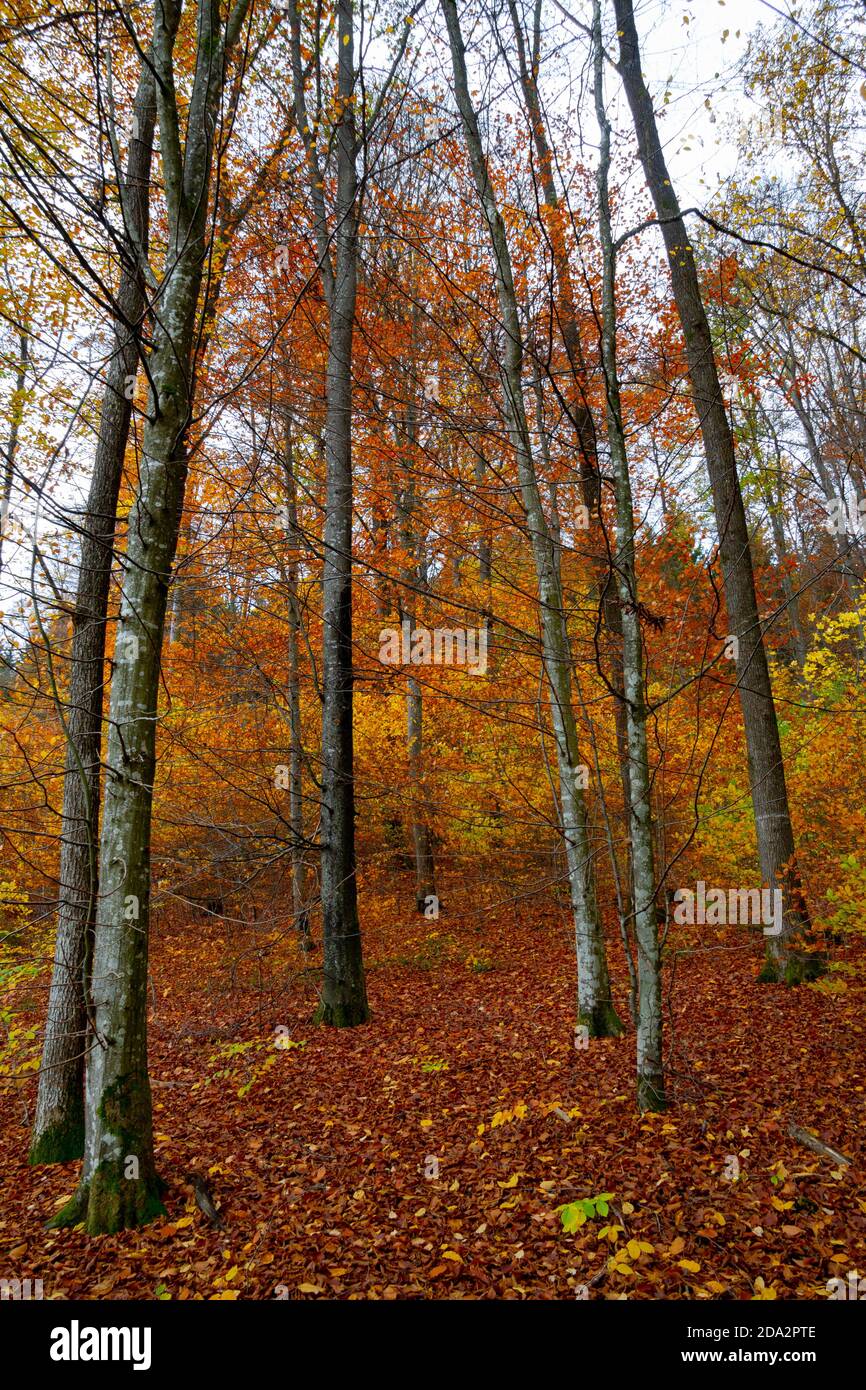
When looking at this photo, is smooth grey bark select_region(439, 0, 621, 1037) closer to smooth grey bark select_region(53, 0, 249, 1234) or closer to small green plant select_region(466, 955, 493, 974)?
smooth grey bark select_region(53, 0, 249, 1234)

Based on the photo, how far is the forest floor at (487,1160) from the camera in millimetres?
2924

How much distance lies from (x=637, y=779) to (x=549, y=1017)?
3.78 m

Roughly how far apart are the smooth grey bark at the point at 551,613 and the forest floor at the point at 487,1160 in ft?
1.63

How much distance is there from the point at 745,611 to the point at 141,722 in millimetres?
6174

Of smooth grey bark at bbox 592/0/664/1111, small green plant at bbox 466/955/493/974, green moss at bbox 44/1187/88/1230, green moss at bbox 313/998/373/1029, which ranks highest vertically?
smooth grey bark at bbox 592/0/664/1111

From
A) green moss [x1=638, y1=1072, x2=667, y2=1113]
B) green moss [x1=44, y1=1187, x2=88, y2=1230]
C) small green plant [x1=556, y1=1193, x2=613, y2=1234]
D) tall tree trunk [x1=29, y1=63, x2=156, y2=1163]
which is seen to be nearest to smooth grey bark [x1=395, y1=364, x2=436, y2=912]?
tall tree trunk [x1=29, y1=63, x2=156, y2=1163]

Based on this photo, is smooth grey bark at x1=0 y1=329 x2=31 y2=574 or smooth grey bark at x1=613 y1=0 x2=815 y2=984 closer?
smooth grey bark at x1=0 y1=329 x2=31 y2=574

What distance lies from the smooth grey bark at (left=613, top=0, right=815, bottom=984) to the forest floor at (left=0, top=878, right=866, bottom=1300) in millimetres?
594

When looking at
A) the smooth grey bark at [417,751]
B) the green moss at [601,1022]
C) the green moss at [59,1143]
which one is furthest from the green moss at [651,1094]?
the smooth grey bark at [417,751]

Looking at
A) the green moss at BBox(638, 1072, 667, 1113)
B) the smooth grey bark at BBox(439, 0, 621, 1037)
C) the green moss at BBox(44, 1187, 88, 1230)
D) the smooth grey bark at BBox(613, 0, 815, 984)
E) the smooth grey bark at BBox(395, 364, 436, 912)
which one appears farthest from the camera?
the smooth grey bark at BBox(395, 364, 436, 912)

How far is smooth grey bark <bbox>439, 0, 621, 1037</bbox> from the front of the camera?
4.54 m
